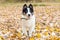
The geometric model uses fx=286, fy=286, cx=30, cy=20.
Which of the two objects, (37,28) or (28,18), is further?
(37,28)

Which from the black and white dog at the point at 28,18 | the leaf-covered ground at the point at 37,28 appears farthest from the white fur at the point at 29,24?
the leaf-covered ground at the point at 37,28

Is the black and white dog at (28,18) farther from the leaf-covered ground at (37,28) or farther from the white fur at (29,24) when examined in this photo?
the leaf-covered ground at (37,28)

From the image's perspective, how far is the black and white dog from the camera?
29.8 ft

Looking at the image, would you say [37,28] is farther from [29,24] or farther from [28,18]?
[28,18]

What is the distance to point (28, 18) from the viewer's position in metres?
9.16

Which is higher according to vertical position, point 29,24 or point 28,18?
point 28,18

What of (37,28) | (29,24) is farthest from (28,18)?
(37,28)

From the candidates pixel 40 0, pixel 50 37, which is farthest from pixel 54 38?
pixel 40 0

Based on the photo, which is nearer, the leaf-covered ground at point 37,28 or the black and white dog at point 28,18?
the leaf-covered ground at point 37,28

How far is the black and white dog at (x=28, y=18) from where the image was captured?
29.8 ft

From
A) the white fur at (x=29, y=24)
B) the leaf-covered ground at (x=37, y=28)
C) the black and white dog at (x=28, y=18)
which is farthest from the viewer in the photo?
the white fur at (x=29, y=24)

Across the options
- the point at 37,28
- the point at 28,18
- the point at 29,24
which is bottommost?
the point at 37,28

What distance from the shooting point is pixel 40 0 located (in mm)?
38656

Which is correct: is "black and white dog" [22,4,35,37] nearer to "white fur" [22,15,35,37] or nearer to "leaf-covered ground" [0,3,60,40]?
"white fur" [22,15,35,37]
